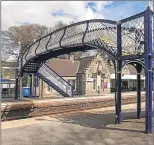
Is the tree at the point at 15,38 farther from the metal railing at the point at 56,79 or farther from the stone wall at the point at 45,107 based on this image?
the stone wall at the point at 45,107

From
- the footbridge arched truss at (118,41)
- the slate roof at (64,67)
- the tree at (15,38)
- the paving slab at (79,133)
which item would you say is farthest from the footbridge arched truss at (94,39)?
the tree at (15,38)

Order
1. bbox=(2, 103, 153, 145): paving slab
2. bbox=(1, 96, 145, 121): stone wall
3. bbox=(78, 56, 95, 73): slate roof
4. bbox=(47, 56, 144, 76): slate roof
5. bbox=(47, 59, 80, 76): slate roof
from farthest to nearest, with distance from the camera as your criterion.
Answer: bbox=(78, 56, 95, 73): slate roof → bbox=(47, 56, 144, 76): slate roof → bbox=(47, 59, 80, 76): slate roof → bbox=(1, 96, 145, 121): stone wall → bbox=(2, 103, 153, 145): paving slab

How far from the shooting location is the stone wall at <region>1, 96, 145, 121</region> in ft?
51.0

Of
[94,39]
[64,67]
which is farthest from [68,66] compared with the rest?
[94,39]

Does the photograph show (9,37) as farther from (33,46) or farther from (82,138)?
(82,138)

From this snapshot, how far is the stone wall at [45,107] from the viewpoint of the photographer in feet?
51.0

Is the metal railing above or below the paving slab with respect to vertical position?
above

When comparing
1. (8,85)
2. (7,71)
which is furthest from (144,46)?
(7,71)

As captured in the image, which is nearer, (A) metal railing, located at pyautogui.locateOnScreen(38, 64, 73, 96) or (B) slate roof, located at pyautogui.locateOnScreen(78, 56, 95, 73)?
(A) metal railing, located at pyautogui.locateOnScreen(38, 64, 73, 96)

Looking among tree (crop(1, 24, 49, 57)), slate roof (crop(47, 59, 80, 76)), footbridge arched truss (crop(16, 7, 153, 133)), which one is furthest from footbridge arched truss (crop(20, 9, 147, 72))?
tree (crop(1, 24, 49, 57))

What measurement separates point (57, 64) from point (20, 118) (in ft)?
70.5

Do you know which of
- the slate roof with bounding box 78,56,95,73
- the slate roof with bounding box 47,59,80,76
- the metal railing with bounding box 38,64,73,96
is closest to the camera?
the metal railing with bounding box 38,64,73,96

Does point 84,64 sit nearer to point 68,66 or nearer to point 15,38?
point 68,66

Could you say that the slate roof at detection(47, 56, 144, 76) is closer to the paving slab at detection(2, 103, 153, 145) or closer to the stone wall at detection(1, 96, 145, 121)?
the stone wall at detection(1, 96, 145, 121)
